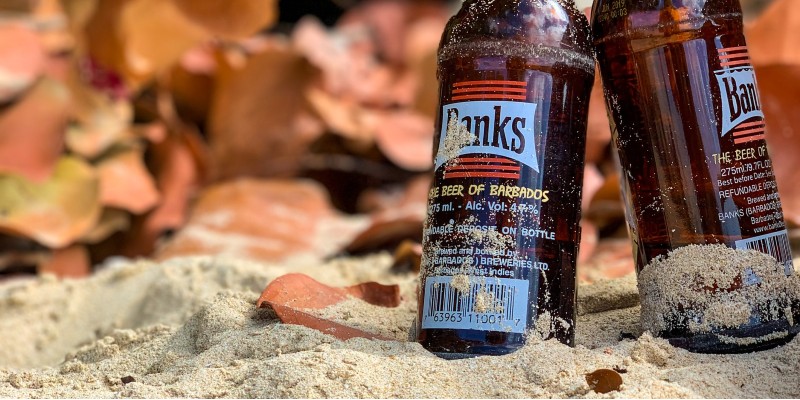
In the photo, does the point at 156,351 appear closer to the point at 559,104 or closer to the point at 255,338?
the point at 255,338

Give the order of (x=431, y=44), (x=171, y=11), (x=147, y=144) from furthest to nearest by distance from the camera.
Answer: (x=431, y=44) < (x=147, y=144) < (x=171, y=11)

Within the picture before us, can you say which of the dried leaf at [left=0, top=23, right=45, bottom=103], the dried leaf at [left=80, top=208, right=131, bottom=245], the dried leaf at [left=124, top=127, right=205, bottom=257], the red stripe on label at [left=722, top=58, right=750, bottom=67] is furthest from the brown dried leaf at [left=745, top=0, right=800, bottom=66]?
the dried leaf at [left=0, top=23, right=45, bottom=103]

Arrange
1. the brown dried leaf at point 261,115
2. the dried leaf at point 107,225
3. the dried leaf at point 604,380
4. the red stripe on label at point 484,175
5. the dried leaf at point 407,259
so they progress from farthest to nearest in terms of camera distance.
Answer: the brown dried leaf at point 261,115, the dried leaf at point 107,225, the dried leaf at point 407,259, the red stripe on label at point 484,175, the dried leaf at point 604,380

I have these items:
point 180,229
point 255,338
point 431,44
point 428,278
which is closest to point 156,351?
point 255,338

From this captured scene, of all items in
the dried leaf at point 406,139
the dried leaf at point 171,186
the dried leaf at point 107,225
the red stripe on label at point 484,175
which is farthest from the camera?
the dried leaf at point 406,139

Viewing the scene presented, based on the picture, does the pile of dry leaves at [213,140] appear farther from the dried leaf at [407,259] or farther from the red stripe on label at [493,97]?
the red stripe on label at [493,97]

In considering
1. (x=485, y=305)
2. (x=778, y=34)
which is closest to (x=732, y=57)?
(x=485, y=305)

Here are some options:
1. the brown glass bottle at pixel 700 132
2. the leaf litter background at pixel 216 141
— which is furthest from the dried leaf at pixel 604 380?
the leaf litter background at pixel 216 141
